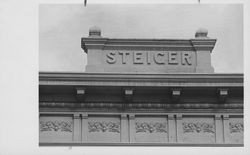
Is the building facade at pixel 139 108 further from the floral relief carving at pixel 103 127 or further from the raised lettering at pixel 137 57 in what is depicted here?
→ the raised lettering at pixel 137 57

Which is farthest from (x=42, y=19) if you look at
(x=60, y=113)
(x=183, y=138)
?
(x=183, y=138)

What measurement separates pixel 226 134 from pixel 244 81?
145cm

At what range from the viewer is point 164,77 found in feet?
82.6

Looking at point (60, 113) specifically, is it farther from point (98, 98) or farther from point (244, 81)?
point (244, 81)

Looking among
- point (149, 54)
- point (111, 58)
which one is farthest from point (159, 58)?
point (111, 58)

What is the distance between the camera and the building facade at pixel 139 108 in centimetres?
2508

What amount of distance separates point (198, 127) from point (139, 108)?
4.45ft

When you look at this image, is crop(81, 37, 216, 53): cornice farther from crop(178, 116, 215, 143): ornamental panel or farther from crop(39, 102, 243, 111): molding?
crop(178, 116, 215, 143): ornamental panel

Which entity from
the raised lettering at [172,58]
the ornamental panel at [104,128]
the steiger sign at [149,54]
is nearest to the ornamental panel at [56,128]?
the ornamental panel at [104,128]

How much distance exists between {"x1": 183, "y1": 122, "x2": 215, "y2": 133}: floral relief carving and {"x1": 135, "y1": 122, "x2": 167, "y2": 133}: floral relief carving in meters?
0.46

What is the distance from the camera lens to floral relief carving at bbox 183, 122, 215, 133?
25.3m

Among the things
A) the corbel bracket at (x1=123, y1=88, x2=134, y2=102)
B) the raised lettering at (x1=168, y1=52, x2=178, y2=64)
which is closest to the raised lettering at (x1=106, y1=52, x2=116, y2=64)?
the corbel bracket at (x1=123, y1=88, x2=134, y2=102)

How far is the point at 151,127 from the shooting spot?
82.7 ft

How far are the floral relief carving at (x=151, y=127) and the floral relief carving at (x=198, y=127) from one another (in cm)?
46
